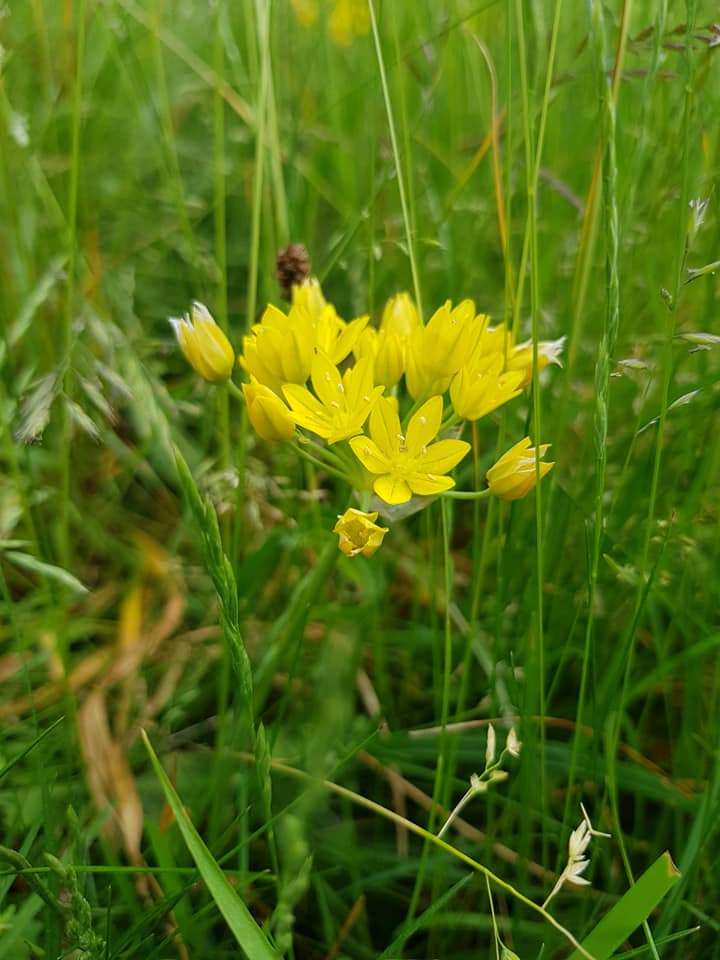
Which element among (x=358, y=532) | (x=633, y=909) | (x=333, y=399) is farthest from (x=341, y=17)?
(x=633, y=909)

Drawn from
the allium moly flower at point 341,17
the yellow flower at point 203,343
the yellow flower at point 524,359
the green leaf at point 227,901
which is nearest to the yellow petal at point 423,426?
the yellow flower at point 524,359

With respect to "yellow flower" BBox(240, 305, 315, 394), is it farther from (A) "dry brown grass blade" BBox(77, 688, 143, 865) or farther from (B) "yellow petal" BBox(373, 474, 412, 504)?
(A) "dry brown grass blade" BBox(77, 688, 143, 865)

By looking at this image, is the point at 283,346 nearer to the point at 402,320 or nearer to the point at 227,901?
the point at 402,320

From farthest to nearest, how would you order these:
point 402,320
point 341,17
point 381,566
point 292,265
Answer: point 341,17 < point 381,566 < point 292,265 < point 402,320

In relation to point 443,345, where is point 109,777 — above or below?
below

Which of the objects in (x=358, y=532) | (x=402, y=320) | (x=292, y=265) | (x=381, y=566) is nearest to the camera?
(x=358, y=532)

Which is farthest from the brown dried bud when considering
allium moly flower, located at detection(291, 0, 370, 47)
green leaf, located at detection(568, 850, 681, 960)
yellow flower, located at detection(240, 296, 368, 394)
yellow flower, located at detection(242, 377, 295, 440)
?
allium moly flower, located at detection(291, 0, 370, 47)

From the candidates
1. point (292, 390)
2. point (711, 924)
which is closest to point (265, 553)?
point (292, 390)
